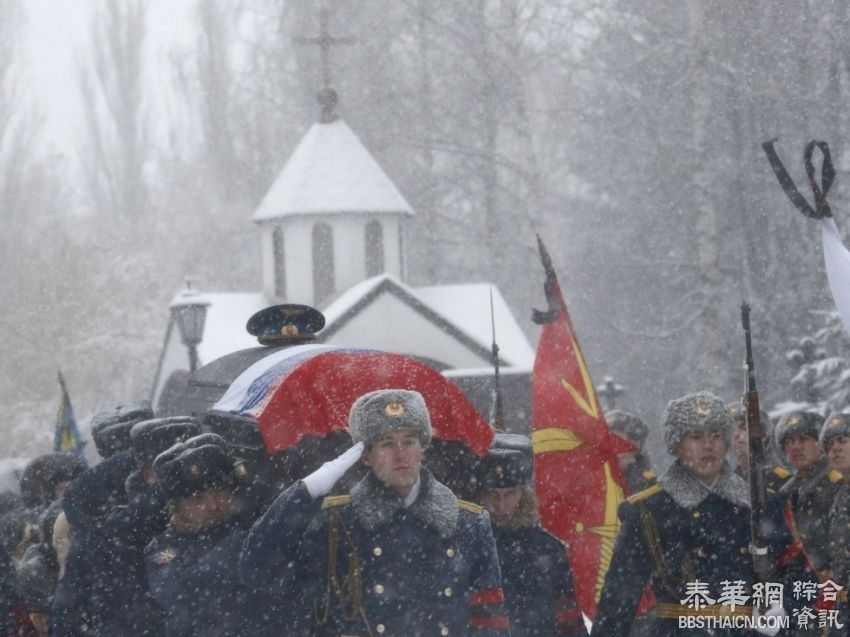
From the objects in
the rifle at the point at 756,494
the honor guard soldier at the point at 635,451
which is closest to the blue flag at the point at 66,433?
the honor guard soldier at the point at 635,451

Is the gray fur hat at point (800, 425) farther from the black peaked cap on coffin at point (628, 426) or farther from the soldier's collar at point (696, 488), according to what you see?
the soldier's collar at point (696, 488)

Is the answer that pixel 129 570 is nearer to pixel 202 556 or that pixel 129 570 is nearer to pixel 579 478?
pixel 202 556

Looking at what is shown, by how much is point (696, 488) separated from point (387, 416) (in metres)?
1.22

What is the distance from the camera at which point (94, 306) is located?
1358 inches

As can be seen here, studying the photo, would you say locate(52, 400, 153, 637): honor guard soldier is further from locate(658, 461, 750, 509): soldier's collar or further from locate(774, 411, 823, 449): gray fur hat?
locate(774, 411, 823, 449): gray fur hat

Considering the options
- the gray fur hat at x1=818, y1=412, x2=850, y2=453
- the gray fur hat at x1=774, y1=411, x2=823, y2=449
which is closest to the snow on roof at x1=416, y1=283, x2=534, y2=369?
the gray fur hat at x1=774, y1=411, x2=823, y2=449

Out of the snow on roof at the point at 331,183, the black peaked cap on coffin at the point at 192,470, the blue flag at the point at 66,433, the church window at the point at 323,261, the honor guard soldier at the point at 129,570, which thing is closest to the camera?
the black peaked cap on coffin at the point at 192,470

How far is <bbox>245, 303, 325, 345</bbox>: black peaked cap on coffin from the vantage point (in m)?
8.91

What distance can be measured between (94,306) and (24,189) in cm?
823

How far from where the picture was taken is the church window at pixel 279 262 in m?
24.7

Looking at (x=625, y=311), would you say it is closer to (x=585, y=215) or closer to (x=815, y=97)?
(x=585, y=215)

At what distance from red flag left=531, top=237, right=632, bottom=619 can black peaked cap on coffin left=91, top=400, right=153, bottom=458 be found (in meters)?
2.08

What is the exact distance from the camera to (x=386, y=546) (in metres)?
4.62

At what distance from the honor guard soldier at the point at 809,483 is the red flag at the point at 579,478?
886mm
